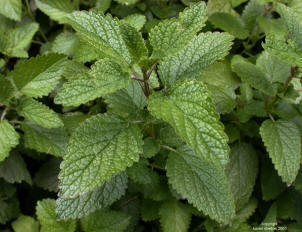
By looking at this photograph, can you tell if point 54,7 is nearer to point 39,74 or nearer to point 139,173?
point 39,74

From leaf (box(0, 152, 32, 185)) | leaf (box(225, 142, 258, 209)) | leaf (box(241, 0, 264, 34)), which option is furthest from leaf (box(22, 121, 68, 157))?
leaf (box(241, 0, 264, 34))

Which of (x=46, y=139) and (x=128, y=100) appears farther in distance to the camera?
(x=46, y=139)

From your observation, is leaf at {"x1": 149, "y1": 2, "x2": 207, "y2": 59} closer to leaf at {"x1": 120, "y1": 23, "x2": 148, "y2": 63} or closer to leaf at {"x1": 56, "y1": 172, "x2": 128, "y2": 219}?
leaf at {"x1": 120, "y1": 23, "x2": 148, "y2": 63}

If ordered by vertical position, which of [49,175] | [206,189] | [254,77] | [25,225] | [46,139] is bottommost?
[25,225]

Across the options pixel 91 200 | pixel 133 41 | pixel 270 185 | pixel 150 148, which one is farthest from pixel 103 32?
pixel 270 185

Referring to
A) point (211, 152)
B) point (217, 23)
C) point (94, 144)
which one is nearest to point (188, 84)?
point (211, 152)

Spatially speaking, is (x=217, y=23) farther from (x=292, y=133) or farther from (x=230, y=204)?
(x=230, y=204)
